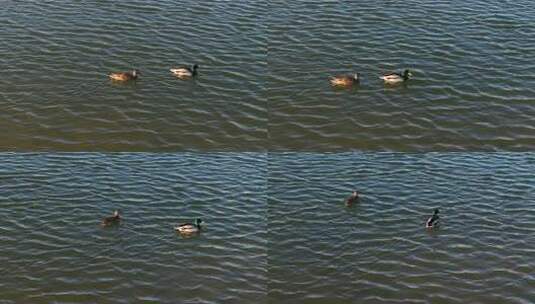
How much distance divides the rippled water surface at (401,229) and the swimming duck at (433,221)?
9.3 inches

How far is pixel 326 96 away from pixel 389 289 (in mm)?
12011

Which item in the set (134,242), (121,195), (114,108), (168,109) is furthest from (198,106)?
(134,242)

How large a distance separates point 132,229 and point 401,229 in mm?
8703

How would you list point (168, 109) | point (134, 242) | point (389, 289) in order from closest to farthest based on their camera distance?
point (389, 289), point (134, 242), point (168, 109)

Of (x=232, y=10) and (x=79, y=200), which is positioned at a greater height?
(x=232, y=10)

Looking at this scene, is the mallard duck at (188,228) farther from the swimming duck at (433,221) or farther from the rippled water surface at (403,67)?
the swimming duck at (433,221)

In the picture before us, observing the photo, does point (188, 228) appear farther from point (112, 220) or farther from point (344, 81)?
point (344, 81)

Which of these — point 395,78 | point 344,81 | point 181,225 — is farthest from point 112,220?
point 395,78

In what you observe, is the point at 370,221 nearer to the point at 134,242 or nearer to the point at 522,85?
the point at 134,242

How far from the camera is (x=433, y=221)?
27.9 meters

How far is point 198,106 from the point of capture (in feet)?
113

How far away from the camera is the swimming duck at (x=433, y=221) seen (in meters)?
27.8

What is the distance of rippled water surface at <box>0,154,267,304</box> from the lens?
2486cm

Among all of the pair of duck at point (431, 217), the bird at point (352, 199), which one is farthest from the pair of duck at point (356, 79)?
the pair of duck at point (431, 217)
